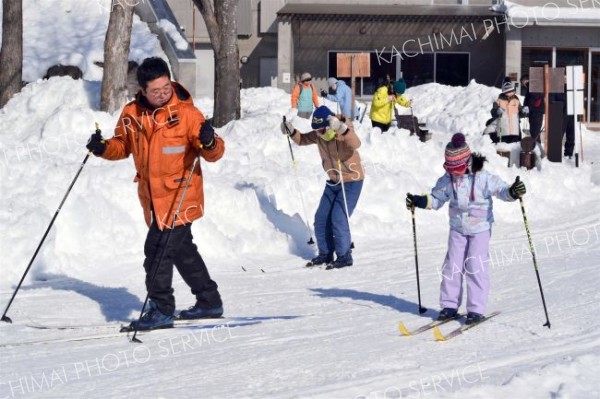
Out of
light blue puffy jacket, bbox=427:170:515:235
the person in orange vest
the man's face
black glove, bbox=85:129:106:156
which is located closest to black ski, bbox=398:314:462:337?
light blue puffy jacket, bbox=427:170:515:235

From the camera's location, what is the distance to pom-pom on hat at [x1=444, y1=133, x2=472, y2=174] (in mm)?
7520

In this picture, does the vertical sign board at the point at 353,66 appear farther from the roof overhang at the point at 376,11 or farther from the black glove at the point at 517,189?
the black glove at the point at 517,189

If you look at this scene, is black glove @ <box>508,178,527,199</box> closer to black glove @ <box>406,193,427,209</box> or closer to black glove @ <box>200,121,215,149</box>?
black glove @ <box>406,193,427,209</box>

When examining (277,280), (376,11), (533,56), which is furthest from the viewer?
(533,56)

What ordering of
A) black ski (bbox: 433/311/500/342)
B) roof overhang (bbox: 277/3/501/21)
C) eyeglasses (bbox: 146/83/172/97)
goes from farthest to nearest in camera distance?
roof overhang (bbox: 277/3/501/21) → eyeglasses (bbox: 146/83/172/97) → black ski (bbox: 433/311/500/342)

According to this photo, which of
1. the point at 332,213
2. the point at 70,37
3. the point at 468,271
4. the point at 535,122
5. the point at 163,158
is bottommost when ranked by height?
the point at 468,271

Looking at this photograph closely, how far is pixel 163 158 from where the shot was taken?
293 inches

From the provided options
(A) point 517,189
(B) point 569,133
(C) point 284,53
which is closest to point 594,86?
(C) point 284,53

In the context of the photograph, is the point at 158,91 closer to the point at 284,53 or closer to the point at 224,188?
the point at 224,188

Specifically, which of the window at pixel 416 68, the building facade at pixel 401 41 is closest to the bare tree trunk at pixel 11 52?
the building facade at pixel 401 41

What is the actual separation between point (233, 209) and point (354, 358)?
19.4 ft

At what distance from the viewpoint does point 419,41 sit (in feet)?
107

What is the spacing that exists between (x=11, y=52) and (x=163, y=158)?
12.4 metres

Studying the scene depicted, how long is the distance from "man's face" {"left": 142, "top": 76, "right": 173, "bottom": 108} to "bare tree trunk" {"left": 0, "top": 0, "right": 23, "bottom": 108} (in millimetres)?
11960
